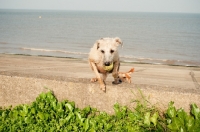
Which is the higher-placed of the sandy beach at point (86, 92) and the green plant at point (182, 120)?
the sandy beach at point (86, 92)

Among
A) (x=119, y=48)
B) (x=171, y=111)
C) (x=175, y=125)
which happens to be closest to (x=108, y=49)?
(x=171, y=111)

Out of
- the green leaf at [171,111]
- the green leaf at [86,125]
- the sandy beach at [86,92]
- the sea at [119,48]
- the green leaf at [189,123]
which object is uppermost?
the sea at [119,48]

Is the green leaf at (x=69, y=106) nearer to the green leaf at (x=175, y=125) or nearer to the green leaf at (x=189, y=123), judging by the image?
the green leaf at (x=175, y=125)

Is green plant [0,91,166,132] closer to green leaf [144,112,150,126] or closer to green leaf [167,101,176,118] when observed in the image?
green leaf [144,112,150,126]

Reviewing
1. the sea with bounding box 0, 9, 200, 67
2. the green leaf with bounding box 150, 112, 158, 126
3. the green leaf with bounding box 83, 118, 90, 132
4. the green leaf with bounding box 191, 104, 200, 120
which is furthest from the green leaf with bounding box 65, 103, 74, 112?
the sea with bounding box 0, 9, 200, 67

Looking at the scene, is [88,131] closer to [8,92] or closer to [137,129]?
[137,129]

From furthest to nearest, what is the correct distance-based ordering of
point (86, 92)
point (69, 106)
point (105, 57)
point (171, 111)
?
point (105, 57), point (86, 92), point (69, 106), point (171, 111)

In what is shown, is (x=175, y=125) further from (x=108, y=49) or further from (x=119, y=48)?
(x=119, y=48)

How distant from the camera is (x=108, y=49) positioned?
4.44m

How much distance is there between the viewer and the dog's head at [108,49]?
14.3 feet

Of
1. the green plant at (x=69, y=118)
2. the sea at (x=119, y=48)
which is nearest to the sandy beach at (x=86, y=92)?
the green plant at (x=69, y=118)

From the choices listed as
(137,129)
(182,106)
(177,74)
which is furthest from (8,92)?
(177,74)

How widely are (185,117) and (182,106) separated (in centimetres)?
44

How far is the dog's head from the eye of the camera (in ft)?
14.3
